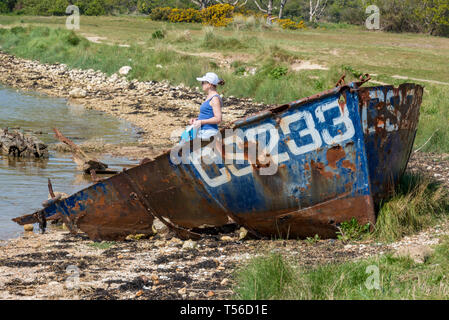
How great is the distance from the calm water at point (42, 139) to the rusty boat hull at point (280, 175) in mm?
2229

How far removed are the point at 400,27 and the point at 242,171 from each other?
133 ft

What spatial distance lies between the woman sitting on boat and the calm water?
307 cm

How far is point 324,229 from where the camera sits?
7.28 meters

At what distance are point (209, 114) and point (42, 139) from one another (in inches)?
365

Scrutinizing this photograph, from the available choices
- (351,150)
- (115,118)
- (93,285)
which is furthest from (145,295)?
(115,118)

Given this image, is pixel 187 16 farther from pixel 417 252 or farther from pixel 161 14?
pixel 417 252

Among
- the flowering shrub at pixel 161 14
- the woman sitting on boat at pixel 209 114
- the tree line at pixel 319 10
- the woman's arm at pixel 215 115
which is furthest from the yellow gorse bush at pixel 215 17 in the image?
the woman's arm at pixel 215 115

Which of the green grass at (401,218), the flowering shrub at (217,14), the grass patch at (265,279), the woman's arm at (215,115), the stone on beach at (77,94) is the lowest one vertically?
the stone on beach at (77,94)

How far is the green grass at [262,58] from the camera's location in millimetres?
18016

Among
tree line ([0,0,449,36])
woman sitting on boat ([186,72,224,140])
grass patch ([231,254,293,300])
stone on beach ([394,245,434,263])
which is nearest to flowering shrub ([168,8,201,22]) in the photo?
tree line ([0,0,449,36])

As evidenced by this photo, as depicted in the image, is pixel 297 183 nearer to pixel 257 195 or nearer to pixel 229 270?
pixel 257 195

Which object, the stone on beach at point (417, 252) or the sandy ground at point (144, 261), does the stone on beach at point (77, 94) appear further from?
the stone on beach at point (417, 252)

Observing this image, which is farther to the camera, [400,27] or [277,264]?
[400,27]

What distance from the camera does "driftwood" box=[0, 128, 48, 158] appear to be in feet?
45.2
